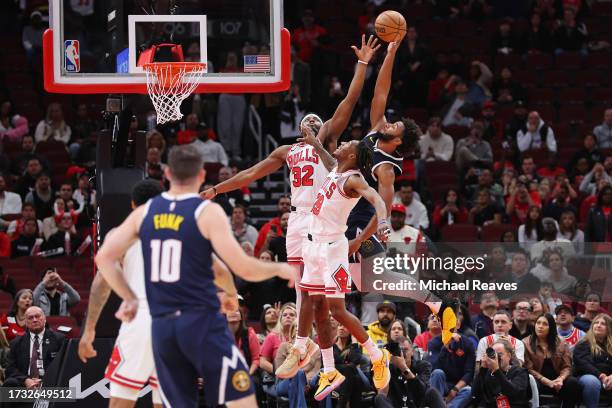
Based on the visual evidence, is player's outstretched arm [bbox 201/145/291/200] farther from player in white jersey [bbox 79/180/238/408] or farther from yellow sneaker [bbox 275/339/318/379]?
player in white jersey [bbox 79/180/238/408]

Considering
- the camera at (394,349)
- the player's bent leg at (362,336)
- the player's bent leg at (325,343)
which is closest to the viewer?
the player's bent leg at (362,336)

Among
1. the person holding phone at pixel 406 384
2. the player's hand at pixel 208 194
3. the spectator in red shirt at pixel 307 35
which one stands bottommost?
the person holding phone at pixel 406 384

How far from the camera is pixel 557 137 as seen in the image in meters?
21.7

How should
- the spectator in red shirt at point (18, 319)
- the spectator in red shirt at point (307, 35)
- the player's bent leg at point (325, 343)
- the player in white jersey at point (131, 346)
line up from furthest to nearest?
the spectator in red shirt at point (307, 35) < the spectator in red shirt at point (18, 319) < the player's bent leg at point (325, 343) < the player in white jersey at point (131, 346)

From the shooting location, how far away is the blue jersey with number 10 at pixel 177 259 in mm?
8125

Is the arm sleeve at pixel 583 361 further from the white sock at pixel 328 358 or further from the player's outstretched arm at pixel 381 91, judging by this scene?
the player's outstretched arm at pixel 381 91

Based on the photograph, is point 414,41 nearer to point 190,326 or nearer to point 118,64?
point 118,64

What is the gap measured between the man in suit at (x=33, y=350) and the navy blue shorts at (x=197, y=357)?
5986 mm

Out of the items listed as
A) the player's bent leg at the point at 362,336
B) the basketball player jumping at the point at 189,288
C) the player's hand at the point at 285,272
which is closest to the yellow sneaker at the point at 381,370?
the player's bent leg at the point at 362,336

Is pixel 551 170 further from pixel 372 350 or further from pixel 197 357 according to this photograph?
pixel 197 357

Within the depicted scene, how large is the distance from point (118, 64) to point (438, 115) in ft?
35.1

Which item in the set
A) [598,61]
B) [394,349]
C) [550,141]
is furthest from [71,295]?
[598,61]

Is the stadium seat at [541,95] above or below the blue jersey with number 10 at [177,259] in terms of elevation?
above

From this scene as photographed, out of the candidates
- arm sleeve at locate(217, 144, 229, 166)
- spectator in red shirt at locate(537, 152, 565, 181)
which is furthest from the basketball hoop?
spectator in red shirt at locate(537, 152, 565, 181)
